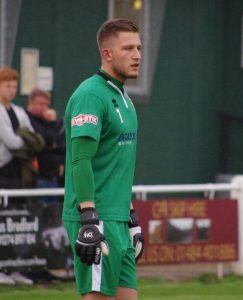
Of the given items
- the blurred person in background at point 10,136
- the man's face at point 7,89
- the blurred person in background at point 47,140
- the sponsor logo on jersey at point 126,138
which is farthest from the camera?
the blurred person in background at point 47,140

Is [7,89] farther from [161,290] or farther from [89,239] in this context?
[89,239]

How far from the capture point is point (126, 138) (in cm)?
610

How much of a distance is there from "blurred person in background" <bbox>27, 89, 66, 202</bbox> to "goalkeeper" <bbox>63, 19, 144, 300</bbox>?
4.78 m

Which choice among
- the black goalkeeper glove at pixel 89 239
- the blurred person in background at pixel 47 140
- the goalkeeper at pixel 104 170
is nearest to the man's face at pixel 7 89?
the blurred person in background at pixel 47 140

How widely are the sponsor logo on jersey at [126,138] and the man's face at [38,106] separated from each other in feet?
16.1

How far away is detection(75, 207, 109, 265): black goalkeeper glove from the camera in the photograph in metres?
5.80

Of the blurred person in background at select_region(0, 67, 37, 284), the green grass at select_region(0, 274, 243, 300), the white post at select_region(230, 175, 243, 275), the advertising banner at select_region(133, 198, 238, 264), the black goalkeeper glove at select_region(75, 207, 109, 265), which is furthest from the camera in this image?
the white post at select_region(230, 175, 243, 275)

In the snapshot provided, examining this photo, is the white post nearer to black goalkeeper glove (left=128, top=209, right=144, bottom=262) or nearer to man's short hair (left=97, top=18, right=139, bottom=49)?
black goalkeeper glove (left=128, top=209, right=144, bottom=262)

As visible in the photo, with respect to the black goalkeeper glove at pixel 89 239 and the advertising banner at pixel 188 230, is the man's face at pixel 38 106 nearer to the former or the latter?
the advertising banner at pixel 188 230

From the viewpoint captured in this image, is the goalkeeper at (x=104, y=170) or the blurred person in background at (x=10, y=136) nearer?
the goalkeeper at (x=104, y=170)

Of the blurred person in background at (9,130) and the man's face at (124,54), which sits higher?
the man's face at (124,54)

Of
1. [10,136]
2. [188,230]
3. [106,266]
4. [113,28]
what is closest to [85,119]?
[113,28]

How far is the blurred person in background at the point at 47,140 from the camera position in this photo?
36.0ft

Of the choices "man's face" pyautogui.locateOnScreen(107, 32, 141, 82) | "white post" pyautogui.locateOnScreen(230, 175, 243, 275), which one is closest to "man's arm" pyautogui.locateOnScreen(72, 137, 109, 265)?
"man's face" pyautogui.locateOnScreen(107, 32, 141, 82)
